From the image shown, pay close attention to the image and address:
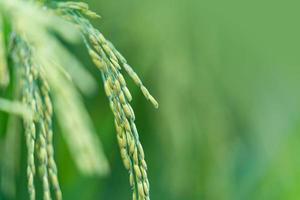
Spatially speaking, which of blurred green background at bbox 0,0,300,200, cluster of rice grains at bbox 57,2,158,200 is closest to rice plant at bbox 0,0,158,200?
cluster of rice grains at bbox 57,2,158,200

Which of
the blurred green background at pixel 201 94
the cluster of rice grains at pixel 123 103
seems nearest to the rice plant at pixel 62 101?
the cluster of rice grains at pixel 123 103

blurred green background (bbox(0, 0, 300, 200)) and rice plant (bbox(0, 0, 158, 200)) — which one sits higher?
rice plant (bbox(0, 0, 158, 200))

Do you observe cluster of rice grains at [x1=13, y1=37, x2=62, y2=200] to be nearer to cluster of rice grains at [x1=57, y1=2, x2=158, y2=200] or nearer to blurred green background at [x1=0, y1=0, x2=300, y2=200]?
cluster of rice grains at [x1=57, y1=2, x2=158, y2=200]

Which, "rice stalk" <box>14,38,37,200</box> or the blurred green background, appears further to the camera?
the blurred green background

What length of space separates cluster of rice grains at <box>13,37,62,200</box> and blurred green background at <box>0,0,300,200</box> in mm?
1043

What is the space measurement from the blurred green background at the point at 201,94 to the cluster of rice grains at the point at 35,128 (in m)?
1.04

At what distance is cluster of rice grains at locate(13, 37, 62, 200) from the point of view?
2.89 feet

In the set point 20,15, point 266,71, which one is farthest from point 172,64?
point 20,15

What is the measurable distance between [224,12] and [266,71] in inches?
12.0

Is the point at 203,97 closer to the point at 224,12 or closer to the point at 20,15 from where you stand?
the point at 224,12

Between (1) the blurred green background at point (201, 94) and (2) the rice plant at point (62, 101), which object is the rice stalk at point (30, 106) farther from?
(1) the blurred green background at point (201, 94)

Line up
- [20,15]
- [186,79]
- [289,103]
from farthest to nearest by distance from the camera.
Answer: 1. [289,103]
2. [186,79]
3. [20,15]

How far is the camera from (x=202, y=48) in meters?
2.11

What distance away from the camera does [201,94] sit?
6.92ft
